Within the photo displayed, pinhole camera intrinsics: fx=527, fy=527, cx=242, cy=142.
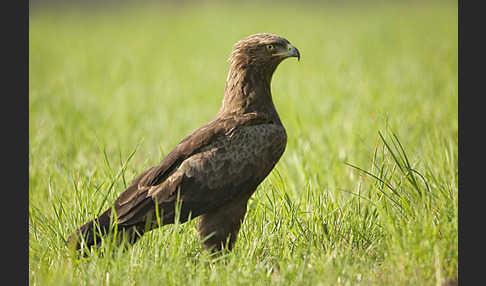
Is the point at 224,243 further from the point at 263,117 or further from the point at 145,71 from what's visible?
the point at 145,71

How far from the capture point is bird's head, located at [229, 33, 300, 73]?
12.9ft

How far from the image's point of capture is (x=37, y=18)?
87.1 ft

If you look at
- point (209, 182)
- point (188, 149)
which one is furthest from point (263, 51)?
point (209, 182)

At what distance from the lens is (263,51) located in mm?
3977

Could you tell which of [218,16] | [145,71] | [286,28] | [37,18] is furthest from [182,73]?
[37,18]

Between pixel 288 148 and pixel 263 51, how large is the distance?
3059mm

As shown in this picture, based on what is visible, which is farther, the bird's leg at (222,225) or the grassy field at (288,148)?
the bird's leg at (222,225)

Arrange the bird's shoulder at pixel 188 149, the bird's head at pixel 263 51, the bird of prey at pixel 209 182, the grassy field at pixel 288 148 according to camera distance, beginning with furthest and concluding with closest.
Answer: the bird's head at pixel 263 51, the bird's shoulder at pixel 188 149, the bird of prey at pixel 209 182, the grassy field at pixel 288 148

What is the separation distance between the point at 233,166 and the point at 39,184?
2.55 m

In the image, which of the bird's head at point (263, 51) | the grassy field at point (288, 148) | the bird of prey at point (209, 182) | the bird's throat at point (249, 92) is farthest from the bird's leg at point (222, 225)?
the bird's head at point (263, 51)

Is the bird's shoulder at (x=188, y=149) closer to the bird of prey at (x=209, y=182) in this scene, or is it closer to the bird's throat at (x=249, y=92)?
the bird of prey at (x=209, y=182)

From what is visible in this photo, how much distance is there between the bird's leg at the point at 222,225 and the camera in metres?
3.71

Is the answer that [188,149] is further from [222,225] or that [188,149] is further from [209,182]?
[222,225]

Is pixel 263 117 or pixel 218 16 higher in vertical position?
pixel 218 16
